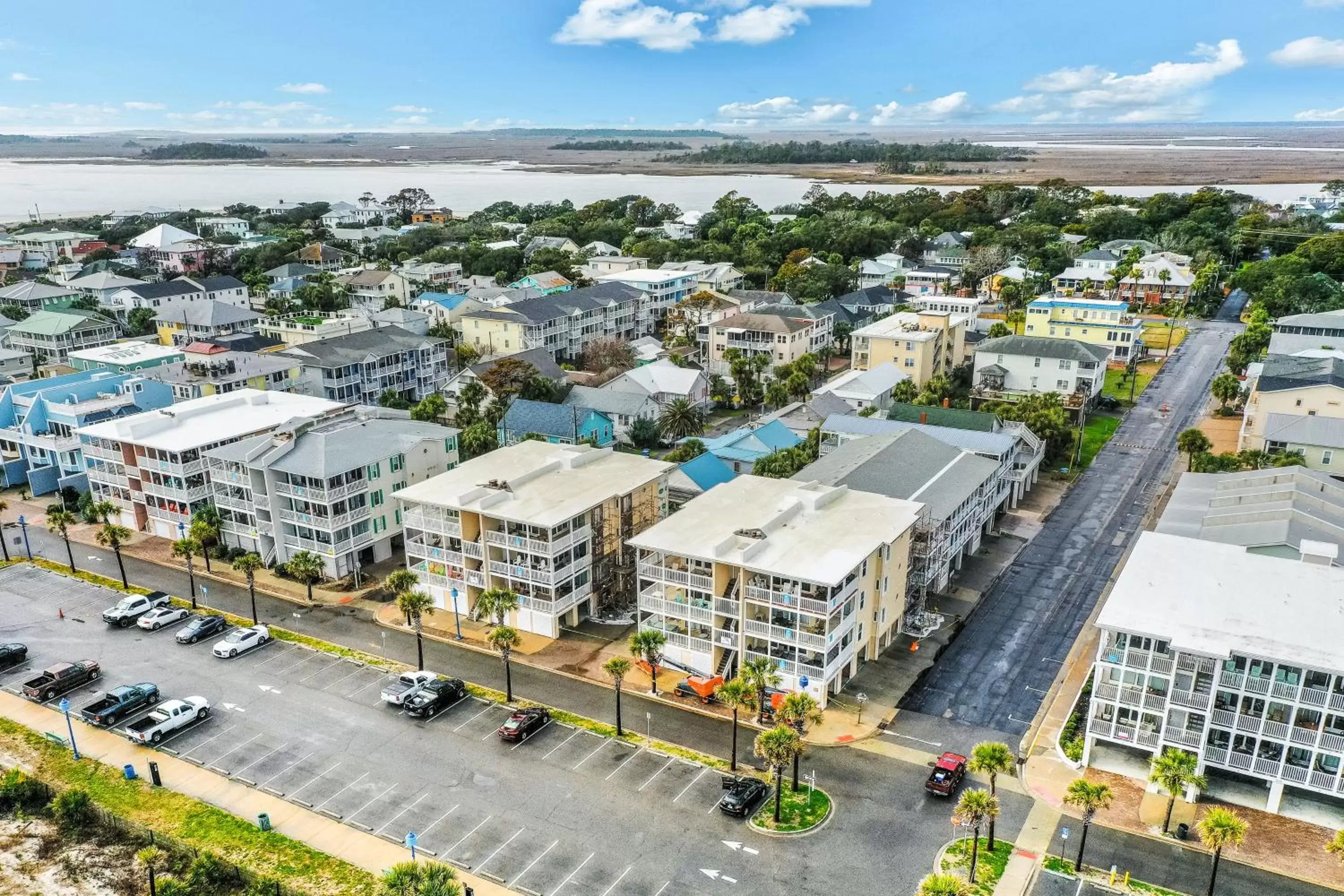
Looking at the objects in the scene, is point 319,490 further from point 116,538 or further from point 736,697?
point 736,697

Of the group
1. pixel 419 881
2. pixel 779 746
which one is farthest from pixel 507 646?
pixel 419 881

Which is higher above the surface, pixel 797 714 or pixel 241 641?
pixel 797 714

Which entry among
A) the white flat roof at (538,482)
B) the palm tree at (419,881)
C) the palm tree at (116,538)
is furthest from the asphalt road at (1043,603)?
the palm tree at (116,538)

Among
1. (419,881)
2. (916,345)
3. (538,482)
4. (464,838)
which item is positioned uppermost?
(538,482)

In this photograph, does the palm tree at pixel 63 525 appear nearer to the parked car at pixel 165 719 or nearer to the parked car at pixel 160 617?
the parked car at pixel 160 617

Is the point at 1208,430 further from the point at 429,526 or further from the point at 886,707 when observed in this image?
the point at 429,526

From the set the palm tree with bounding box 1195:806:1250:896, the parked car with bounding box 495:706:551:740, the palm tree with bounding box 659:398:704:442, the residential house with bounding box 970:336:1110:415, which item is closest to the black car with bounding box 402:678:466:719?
the parked car with bounding box 495:706:551:740

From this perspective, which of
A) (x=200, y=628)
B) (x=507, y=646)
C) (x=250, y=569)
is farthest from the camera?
(x=250, y=569)

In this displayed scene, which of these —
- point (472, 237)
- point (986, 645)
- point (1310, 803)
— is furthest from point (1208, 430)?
point (472, 237)
